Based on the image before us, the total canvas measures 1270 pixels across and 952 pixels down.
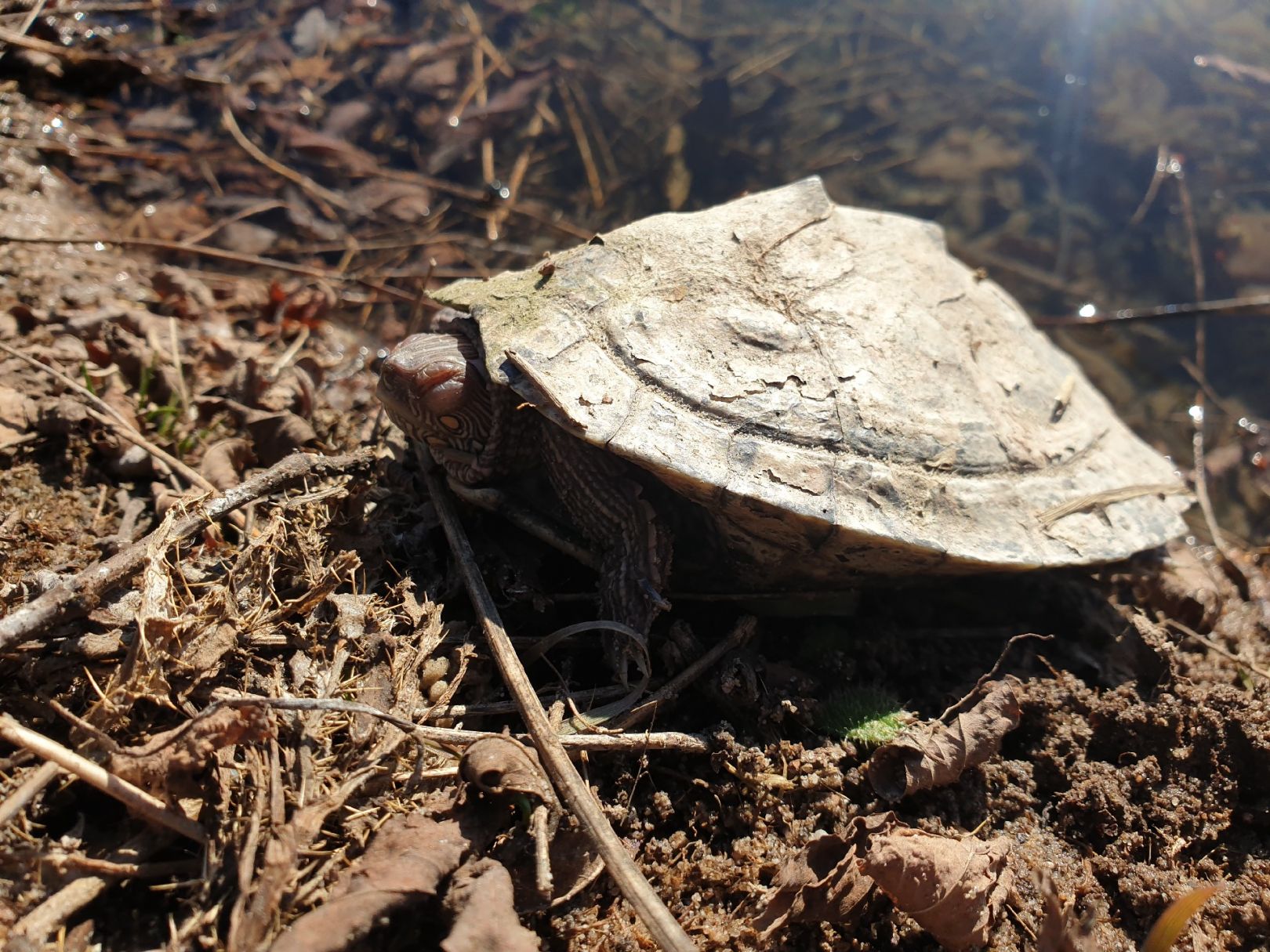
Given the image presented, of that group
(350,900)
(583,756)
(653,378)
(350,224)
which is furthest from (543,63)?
(350,900)

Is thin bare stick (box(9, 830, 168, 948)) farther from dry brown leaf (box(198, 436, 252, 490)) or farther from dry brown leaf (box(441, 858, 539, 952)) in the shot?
dry brown leaf (box(198, 436, 252, 490))

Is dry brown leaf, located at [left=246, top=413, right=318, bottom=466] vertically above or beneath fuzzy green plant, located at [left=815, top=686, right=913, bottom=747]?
above

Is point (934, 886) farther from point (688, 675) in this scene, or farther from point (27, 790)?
point (27, 790)

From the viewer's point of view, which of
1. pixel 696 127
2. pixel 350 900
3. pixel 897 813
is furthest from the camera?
pixel 696 127

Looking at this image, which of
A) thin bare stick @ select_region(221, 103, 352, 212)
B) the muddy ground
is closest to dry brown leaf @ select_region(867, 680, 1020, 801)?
the muddy ground

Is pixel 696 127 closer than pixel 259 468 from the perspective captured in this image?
No

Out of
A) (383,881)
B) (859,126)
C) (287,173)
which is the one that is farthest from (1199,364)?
(287,173)

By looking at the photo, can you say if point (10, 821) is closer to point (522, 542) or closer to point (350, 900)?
point (350, 900)

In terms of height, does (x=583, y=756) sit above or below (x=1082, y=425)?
below
